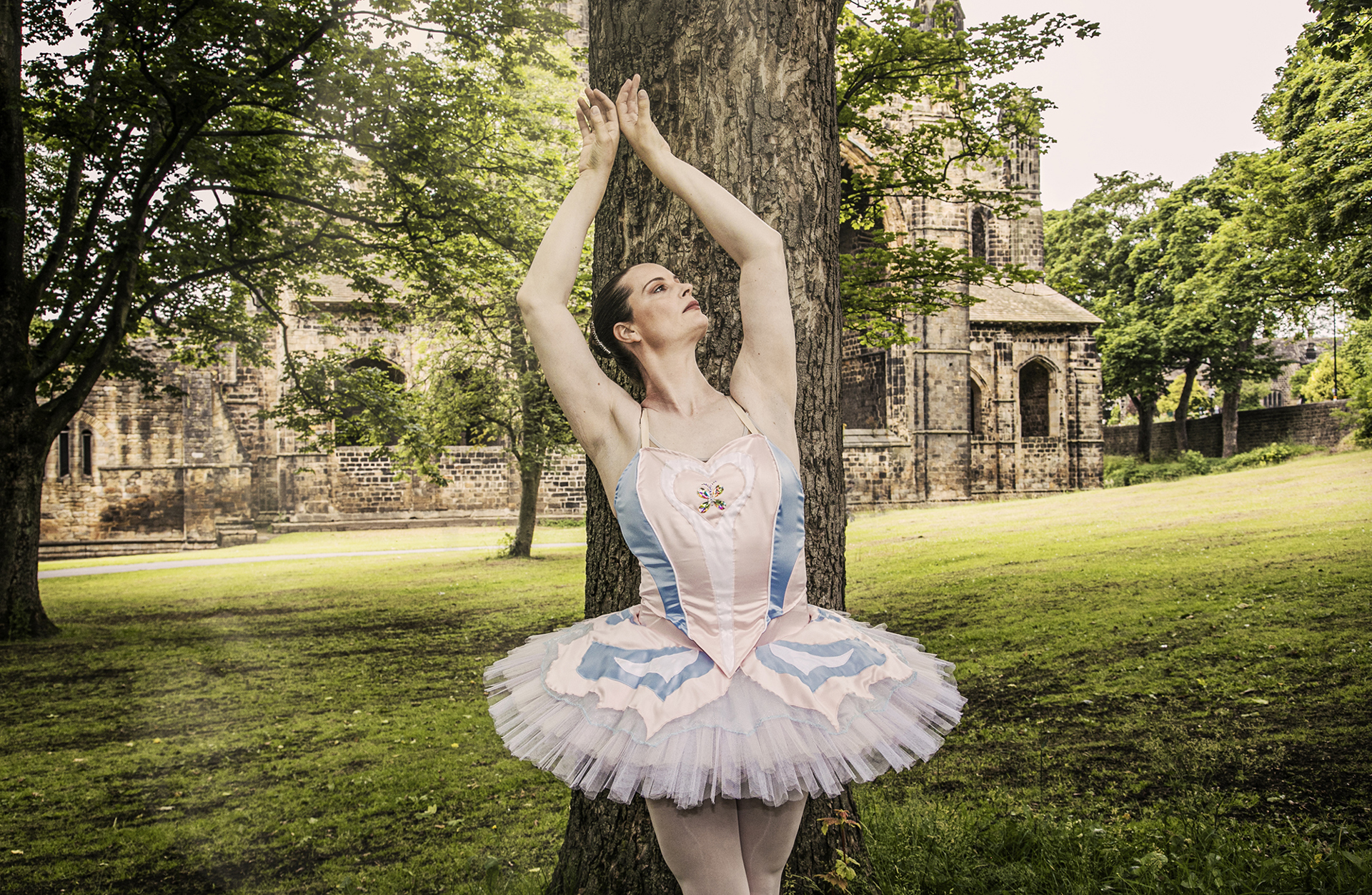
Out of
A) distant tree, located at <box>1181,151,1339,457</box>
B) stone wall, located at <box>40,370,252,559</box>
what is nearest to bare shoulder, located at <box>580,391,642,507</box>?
distant tree, located at <box>1181,151,1339,457</box>

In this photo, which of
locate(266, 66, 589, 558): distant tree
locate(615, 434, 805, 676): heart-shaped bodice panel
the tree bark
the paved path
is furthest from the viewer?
the paved path

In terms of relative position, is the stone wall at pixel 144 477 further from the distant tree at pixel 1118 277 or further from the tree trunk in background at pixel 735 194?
the distant tree at pixel 1118 277

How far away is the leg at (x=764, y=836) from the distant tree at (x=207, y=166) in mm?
10820

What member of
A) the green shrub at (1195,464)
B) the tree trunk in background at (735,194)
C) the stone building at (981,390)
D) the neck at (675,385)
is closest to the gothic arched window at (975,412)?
the stone building at (981,390)

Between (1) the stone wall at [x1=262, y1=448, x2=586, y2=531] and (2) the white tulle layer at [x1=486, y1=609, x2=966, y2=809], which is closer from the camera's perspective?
(2) the white tulle layer at [x1=486, y1=609, x2=966, y2=809]

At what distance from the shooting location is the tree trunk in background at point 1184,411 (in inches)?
1405

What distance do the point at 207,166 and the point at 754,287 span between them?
1073 cm

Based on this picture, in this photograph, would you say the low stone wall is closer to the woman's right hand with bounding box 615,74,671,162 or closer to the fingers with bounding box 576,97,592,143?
the woman's right hand with bounding box 615,74,671,162

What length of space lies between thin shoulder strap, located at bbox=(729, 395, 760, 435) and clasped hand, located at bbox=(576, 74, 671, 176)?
0.78 m

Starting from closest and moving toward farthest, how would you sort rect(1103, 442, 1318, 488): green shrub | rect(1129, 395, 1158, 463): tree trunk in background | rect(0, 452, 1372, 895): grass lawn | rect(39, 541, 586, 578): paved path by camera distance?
rect(0, 452, 1372, 895): grass lawn → rect(39, 541, 586, 578): paved path → rect(1103, 442, 1318, 488): green shrub → rect(1129, 395, 1158, 463): tree trunk in background

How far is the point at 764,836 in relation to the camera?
212 cm

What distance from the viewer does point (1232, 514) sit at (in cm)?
1633

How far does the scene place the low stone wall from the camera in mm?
30252

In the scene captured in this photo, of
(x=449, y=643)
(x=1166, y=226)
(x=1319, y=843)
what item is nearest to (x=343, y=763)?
(x=449, y=643)
